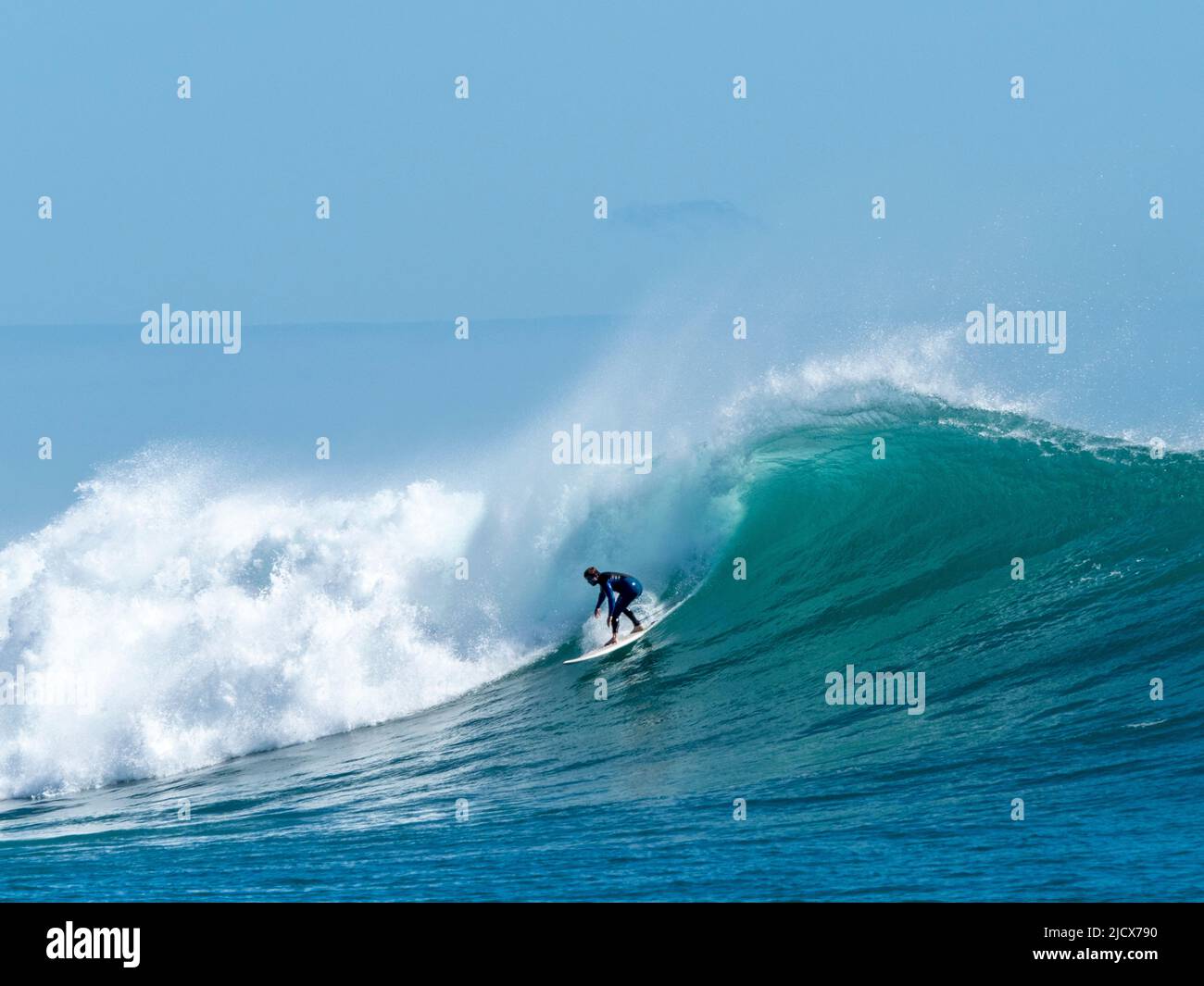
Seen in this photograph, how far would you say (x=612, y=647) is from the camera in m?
13.5

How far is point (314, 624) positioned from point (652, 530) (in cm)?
442

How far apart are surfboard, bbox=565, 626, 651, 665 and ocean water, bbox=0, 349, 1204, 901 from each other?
0.21 meters

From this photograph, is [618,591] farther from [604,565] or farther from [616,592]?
[604,565]

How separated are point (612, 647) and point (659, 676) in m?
1.12

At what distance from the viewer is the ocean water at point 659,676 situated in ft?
25.5

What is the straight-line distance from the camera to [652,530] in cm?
1606

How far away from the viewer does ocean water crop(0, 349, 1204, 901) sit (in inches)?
307
